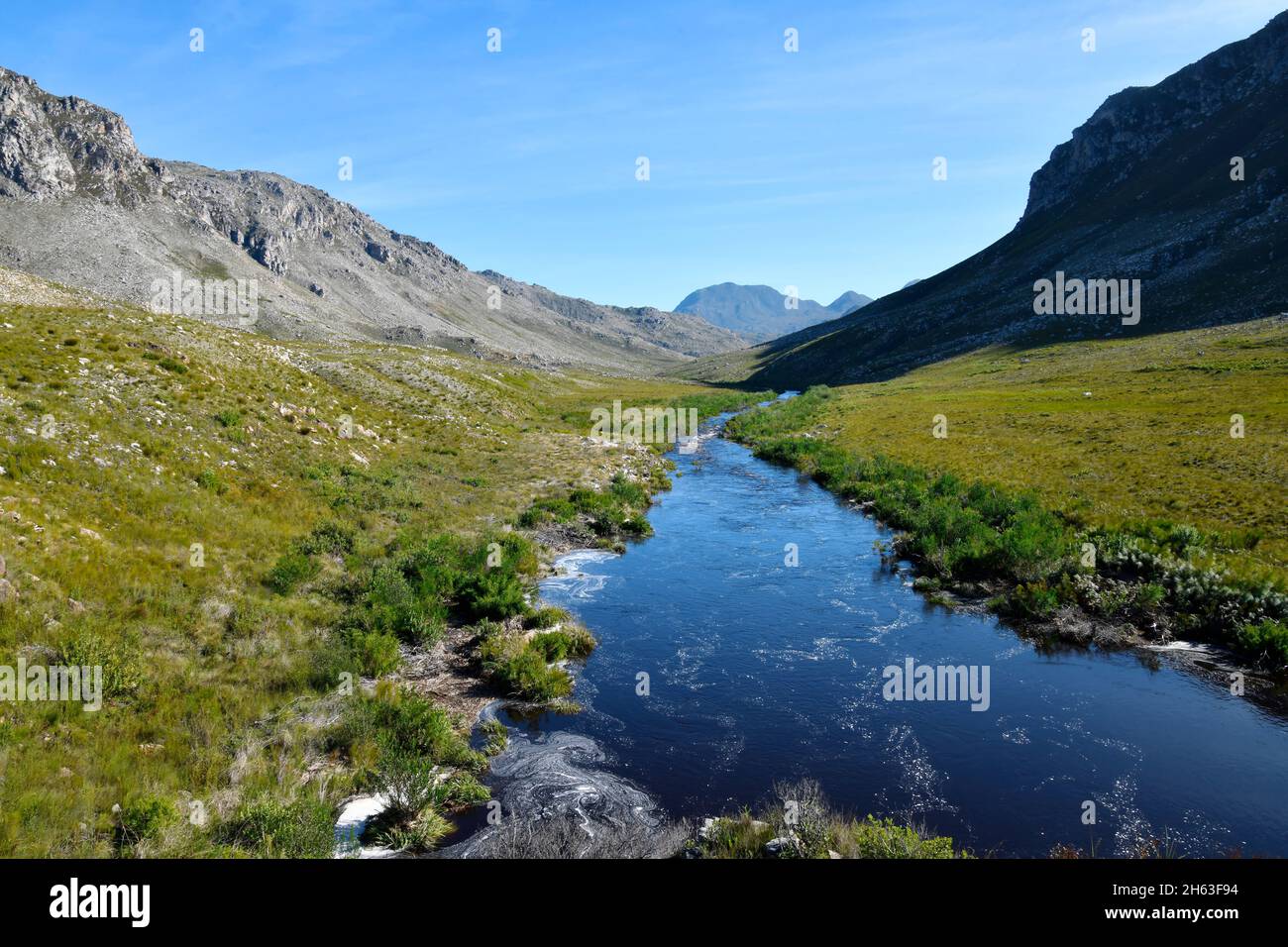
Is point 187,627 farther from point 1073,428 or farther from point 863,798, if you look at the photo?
point 1073,428

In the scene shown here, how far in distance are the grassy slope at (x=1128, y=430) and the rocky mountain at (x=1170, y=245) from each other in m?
24.9

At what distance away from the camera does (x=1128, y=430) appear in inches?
1737

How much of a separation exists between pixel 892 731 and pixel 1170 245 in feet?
568

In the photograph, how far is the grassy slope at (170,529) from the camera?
10312 mm

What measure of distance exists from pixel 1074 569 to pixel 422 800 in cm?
2263

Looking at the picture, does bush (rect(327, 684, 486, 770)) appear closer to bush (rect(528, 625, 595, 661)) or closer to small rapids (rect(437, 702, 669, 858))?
small rapids (rect(437, 702, 669, 858))

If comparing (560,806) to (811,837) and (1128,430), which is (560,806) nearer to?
(811,837)

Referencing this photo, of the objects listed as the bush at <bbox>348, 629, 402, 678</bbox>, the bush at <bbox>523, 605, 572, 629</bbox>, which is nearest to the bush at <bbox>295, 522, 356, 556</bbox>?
the bush at <bbox>348, 629, 402, 678</bbox>

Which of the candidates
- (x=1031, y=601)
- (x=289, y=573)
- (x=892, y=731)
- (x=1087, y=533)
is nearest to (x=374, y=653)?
Result: (x=289, y=573)

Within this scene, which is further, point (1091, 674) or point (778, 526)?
point (778, 526)

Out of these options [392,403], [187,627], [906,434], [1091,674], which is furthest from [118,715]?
[906,434]

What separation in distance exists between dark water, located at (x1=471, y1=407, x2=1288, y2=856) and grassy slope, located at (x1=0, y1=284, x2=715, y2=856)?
5736 mm

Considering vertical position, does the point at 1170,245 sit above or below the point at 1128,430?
above

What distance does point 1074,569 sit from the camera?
22266 millimetres
